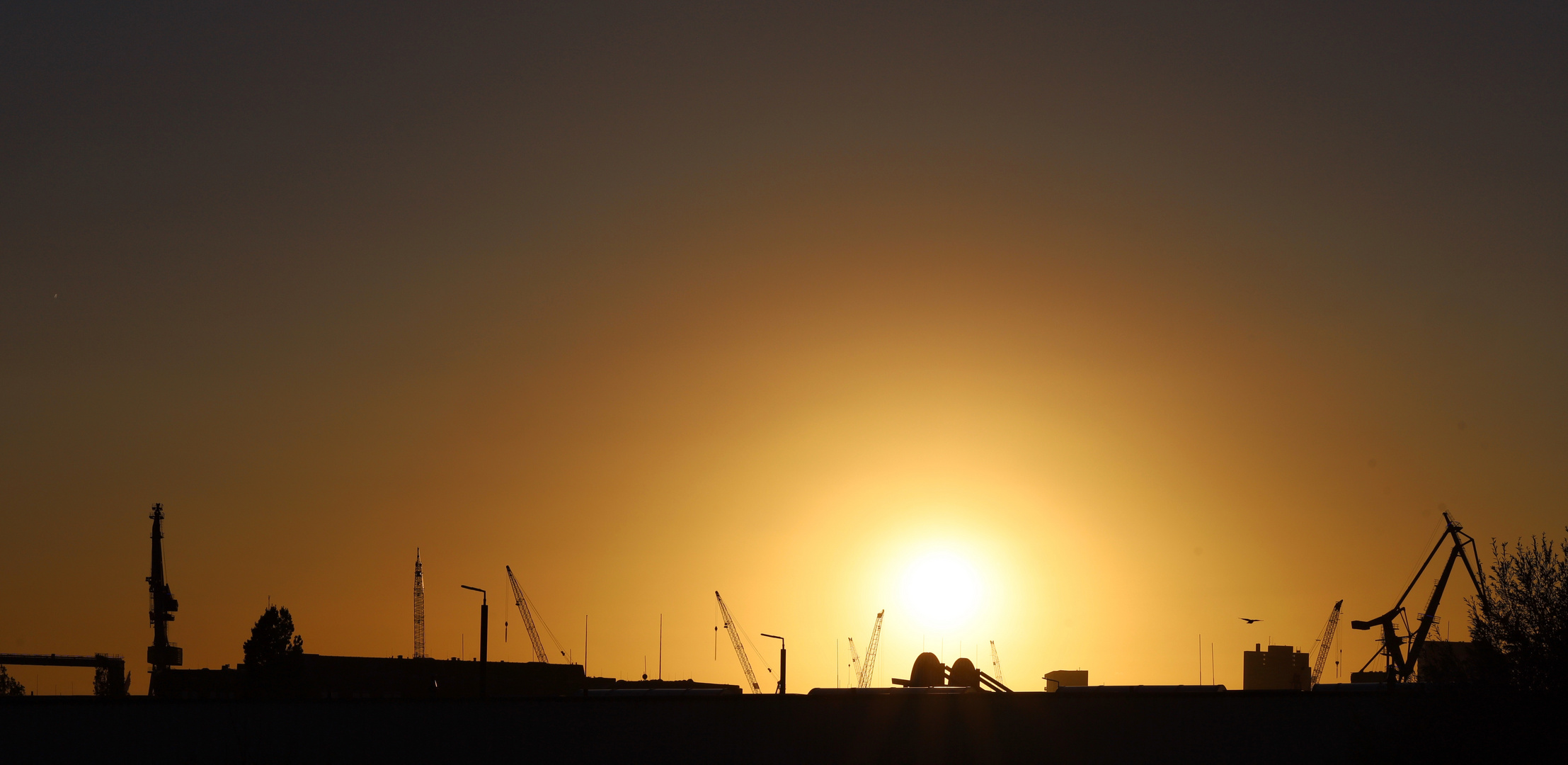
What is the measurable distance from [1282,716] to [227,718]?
48110mm

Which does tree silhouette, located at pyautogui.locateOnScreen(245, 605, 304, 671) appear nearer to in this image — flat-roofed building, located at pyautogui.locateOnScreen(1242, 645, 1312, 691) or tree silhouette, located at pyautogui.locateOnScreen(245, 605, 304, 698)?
tree silhouette, located at pyautogui.locateOnScreen(245, 605, 304, 698)

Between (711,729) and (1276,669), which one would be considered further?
(1276,669)

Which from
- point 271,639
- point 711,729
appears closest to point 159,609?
point 271,639

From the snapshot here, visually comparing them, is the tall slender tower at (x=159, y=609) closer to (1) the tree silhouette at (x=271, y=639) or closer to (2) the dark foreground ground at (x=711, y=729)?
(1) the tree silhouette at (x=271, y=639)

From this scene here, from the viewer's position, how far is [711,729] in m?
69.6

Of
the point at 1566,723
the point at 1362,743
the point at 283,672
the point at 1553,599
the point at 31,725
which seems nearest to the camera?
the point at 1566,723

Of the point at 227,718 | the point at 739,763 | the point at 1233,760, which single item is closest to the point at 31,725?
the point at 227,718

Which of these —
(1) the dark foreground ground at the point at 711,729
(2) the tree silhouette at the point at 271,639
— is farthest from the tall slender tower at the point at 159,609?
(1) the dark foreground ground at the point at 711,729

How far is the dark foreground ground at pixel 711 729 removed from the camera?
209 feet

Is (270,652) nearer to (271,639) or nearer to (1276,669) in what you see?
(271,639)

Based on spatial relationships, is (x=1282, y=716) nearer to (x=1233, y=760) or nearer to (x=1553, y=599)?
(x=1233, y=760)

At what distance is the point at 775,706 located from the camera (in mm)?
69938

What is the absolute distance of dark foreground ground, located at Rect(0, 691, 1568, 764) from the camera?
63.6m

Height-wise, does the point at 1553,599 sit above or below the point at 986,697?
above
